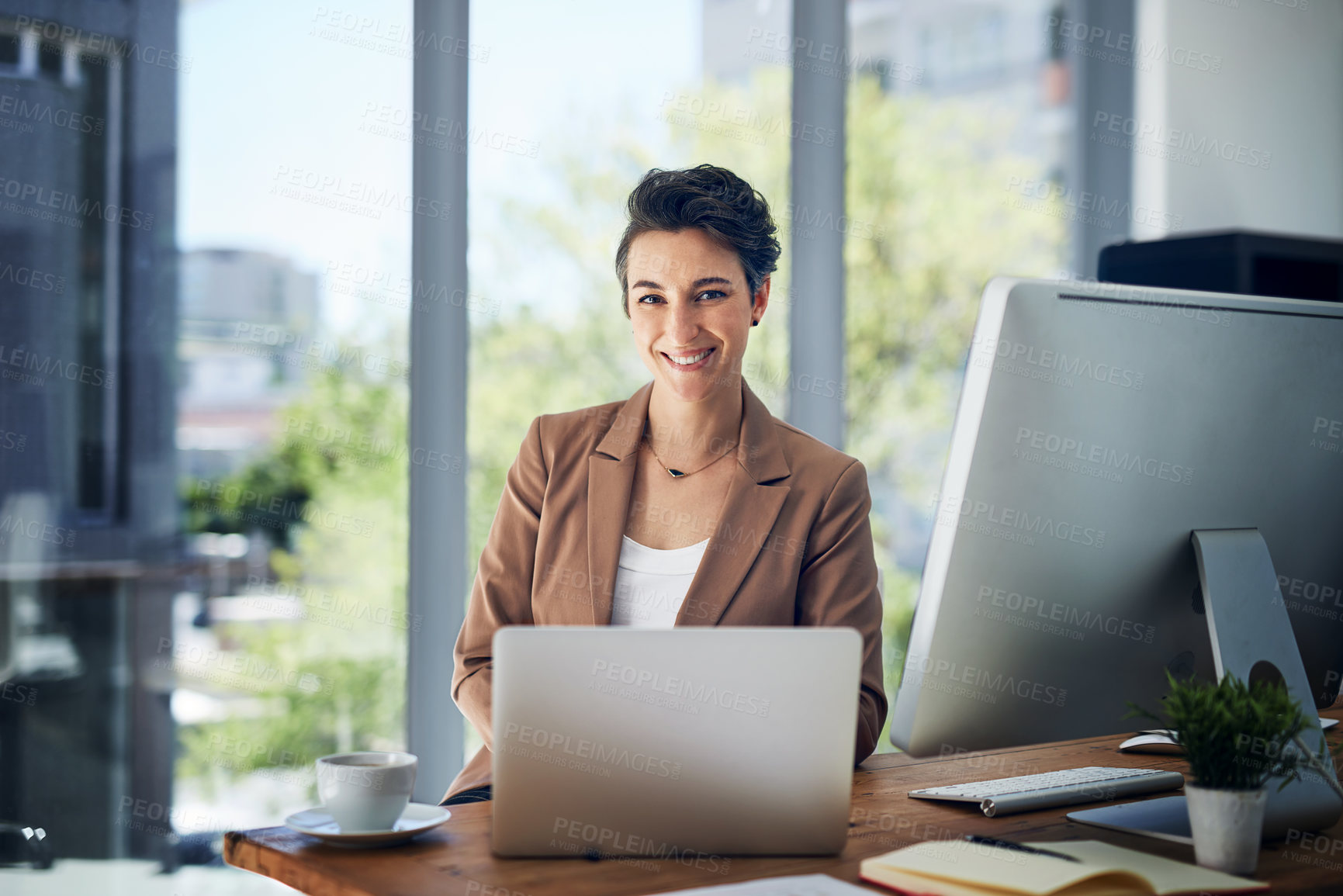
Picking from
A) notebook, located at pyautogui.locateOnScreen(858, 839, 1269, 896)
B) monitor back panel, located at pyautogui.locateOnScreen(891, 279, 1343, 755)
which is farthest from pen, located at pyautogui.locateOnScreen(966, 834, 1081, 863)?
monitor back panel, located at pyautogui.locateOnScreen(891, 279, 1343, 755)

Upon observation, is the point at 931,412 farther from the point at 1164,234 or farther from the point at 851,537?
the point at 851,537

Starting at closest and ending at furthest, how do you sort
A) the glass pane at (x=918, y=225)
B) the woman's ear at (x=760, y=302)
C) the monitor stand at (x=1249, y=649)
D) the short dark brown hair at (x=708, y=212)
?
the monitor stand at (x=1249, y=649)
the short dark brown hair at (x=708, y=212)
the woman's ear at (x=760, y=302)
the glass pane at (x=918, y=225)

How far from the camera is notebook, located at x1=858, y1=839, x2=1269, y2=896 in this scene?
93 cm

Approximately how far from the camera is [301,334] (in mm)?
2430

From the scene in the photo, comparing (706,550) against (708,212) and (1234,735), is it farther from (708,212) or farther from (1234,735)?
(1234,735)

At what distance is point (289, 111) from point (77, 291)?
59cm

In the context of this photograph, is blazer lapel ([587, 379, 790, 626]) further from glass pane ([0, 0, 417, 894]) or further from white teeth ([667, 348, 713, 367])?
glass pane ([0, 0, 417, 894])

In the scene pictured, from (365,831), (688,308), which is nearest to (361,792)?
(365,831)

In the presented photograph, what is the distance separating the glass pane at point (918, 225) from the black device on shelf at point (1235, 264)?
55 cm

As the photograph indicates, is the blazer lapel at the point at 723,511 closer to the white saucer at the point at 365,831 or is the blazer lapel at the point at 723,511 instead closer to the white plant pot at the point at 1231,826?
the white saucer at the point at 365,831

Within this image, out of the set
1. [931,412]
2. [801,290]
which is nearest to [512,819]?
[801,290]

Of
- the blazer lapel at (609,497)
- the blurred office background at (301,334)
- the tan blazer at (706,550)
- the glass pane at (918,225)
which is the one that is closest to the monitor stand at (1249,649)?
the tan blazer at (706,550)

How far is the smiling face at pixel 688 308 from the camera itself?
186 centimetres

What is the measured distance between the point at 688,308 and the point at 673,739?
1008 millimetres
